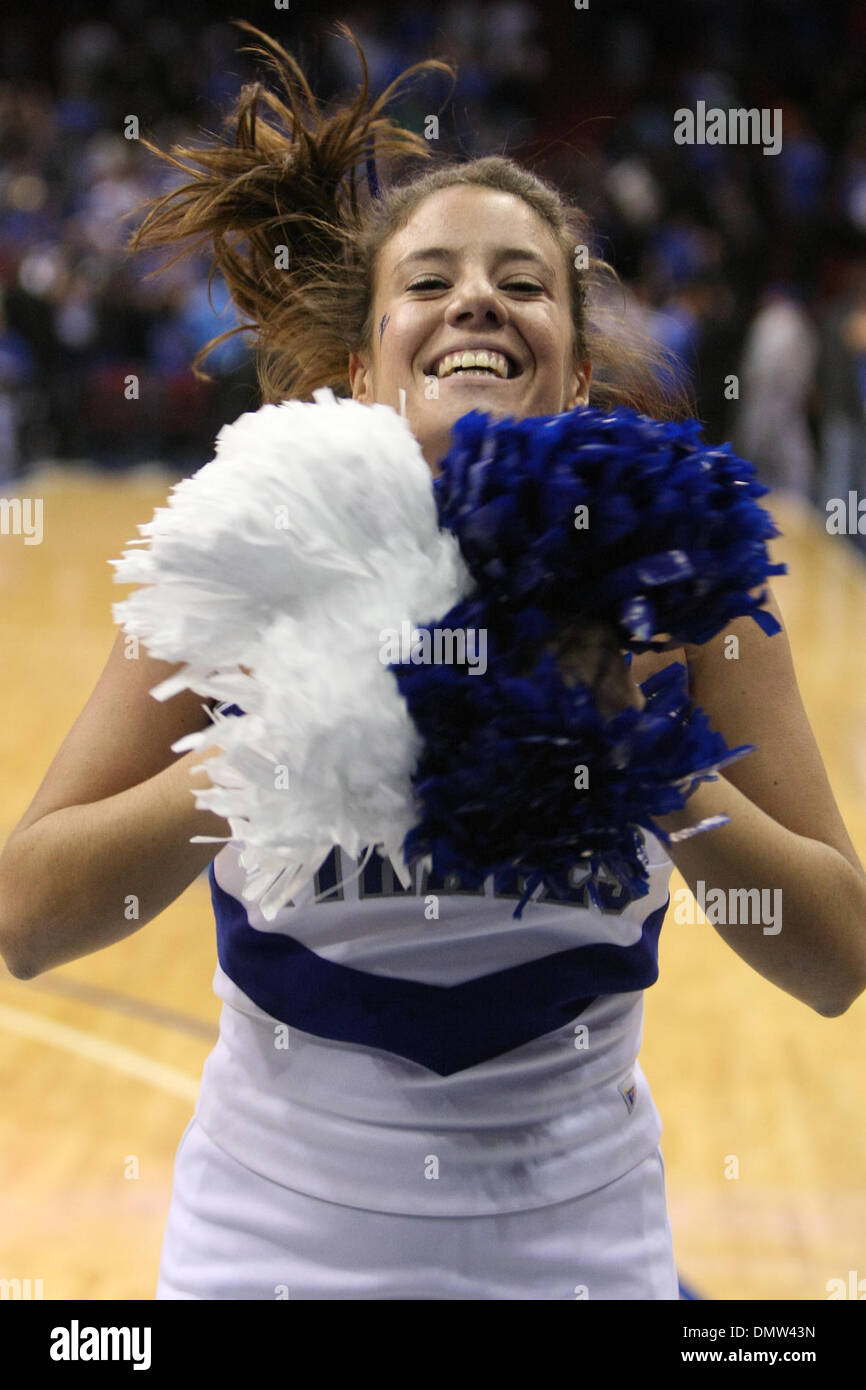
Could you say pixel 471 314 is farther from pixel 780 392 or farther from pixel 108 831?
pixel 780 392

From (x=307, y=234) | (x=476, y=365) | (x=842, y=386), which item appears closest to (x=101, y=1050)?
(x=307, y=234)

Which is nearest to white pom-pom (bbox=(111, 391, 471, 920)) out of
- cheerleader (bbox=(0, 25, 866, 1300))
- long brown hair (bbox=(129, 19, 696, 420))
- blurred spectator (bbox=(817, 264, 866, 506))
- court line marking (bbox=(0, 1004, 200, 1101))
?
cheerleader (bbox=(0, 25, 866, 1300))

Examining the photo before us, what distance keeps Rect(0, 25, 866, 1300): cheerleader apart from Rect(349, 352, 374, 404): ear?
0.32 feet

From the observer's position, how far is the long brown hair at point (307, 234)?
1.43 meters

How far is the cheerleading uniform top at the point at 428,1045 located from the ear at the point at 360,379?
1.56 ft

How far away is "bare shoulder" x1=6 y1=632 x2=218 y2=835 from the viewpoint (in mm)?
1101

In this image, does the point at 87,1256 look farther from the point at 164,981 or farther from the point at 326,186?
the point at 326,186

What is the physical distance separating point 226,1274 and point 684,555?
622mm

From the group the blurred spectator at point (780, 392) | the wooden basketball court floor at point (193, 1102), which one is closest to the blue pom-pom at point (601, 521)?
the wooden basketball court floor at point (193, 1102)

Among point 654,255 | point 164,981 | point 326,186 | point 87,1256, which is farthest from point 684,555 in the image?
point 654,255

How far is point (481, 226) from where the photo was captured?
1.21 m

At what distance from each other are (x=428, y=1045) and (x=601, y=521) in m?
0.43

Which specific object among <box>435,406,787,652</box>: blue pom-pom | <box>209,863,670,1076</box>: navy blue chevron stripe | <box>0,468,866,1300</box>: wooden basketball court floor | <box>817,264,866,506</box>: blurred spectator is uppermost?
<box>817,264,866,506</box>: blurred spectator

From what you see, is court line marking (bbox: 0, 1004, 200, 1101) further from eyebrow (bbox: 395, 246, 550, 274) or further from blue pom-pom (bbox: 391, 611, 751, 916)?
blue pom-pom (bbox: 391, 611, 751, 916)
